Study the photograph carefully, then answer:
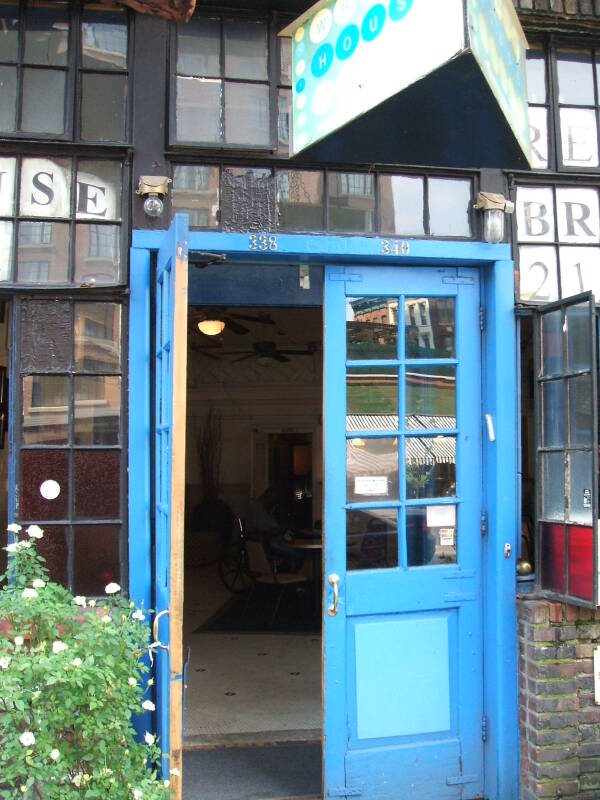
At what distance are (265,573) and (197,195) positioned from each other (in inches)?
221

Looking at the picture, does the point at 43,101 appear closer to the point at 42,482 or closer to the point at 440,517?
the point at 42,482

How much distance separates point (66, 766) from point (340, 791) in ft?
5.64

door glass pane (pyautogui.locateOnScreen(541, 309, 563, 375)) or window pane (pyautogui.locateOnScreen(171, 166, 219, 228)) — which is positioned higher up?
window pane (pyautogui.locateOnScreen(171, 166, 219, 228))

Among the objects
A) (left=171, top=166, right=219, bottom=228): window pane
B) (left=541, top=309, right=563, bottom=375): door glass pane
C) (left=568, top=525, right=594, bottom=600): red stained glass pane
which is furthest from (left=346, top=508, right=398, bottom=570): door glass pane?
(left=171, top=166, right=219, bottom=228): window pane

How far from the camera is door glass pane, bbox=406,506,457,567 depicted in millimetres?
4176

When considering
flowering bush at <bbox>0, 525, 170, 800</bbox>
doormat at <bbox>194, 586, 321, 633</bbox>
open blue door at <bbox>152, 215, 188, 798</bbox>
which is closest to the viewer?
flowering bush at <bbox>0, 525, 170, 800</bbox>

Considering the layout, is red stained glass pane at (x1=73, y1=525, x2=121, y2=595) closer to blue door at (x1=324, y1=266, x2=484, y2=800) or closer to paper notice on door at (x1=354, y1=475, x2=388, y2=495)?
blue door at (x1=324, y1=266, x2=484, y2=800)

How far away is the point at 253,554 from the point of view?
913 centimetres

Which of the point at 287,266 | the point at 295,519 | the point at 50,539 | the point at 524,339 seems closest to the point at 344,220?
the point at 287,266

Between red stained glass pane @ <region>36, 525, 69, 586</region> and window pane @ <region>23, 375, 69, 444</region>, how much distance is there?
44 centimetres

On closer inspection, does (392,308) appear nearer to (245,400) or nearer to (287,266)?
(287,266)

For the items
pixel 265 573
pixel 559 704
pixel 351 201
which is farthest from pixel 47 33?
pixel 265 573

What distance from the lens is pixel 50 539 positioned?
383 centimetres

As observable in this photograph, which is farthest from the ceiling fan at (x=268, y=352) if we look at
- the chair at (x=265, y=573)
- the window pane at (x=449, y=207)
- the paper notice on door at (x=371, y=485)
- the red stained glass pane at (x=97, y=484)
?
the red stained glass pane at (x=97, y=484)
